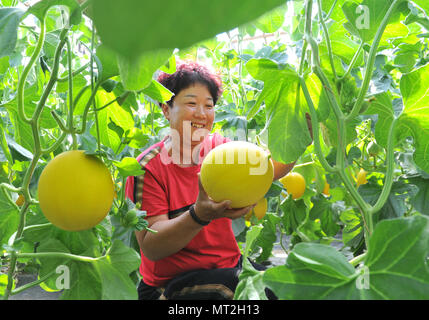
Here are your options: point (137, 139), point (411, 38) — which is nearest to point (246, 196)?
point (137, 139)

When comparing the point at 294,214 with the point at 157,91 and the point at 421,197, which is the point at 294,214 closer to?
the point at 421,197

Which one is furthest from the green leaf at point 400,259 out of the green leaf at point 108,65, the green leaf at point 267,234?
the green leaf at point 267,234

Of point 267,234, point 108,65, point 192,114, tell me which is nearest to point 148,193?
point 192,114

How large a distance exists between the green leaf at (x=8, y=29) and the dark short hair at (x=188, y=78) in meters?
0.75

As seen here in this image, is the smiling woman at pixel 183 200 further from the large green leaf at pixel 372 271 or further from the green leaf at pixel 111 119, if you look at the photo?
the large green leaf at pixel 372 271

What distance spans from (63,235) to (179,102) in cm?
60

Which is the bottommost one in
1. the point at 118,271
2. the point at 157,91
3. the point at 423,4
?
the point at 118,271

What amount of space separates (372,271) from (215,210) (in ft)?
1.11

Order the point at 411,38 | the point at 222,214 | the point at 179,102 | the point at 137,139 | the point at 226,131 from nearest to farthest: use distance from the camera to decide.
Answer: the point at 137,139 → the point at 222,214 → the point at 411,38 → the point at 179,102 → the point at 226,131

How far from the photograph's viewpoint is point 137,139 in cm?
60

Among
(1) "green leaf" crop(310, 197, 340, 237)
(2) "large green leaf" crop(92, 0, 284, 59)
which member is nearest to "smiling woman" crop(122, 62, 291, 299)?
(1) "green leaf" crop(310, 197, 340, 237)

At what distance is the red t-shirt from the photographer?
3.56 ft

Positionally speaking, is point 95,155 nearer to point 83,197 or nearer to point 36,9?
point 83,197

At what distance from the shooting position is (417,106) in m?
0.53
